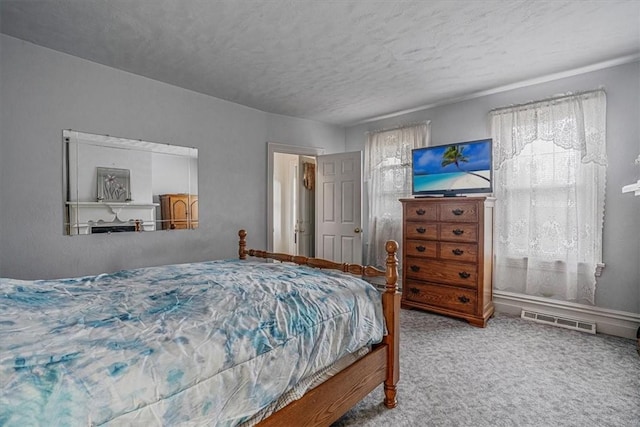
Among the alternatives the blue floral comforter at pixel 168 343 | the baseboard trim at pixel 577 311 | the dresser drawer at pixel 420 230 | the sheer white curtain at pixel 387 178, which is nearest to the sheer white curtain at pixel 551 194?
the baseboard trim at pixel 577 311

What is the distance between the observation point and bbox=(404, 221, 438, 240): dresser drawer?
11.6ft

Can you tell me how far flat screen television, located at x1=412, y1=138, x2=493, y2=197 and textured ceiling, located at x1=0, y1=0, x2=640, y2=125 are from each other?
69 cm

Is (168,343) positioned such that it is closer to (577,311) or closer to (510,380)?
(510,380)

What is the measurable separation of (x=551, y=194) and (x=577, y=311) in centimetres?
117

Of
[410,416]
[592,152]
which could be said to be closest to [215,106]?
[410,416]

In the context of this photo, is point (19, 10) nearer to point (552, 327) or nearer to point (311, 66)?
point (311, 66)

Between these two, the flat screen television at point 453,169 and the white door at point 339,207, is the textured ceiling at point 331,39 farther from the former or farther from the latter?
the white door at point 339,207

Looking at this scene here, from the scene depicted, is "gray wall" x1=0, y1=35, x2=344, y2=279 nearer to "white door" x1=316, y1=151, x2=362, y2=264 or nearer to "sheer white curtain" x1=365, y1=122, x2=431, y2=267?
"white door" x1=316, y1=151, x2=362, y2=264

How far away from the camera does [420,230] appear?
3664mm

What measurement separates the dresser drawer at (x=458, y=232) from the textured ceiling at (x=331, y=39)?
1.51 metres

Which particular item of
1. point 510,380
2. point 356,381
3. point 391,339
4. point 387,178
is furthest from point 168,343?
point 387,178

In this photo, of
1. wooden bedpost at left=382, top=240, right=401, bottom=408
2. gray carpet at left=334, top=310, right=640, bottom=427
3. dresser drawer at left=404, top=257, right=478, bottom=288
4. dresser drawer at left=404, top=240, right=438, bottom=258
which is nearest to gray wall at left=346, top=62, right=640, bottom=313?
gray carpet at left=334, top=310, right=640, bottom=427

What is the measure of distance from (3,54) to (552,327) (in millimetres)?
5234

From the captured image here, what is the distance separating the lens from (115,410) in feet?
2.90
